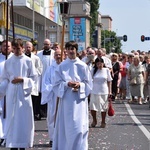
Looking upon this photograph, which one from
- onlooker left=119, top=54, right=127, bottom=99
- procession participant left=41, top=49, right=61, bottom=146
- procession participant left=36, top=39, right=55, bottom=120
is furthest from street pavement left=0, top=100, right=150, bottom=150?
onlooker left=119, top=54, right=127, bottom=99

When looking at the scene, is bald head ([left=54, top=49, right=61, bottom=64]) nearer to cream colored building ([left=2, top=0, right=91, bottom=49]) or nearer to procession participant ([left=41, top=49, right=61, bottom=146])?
procession participant ([left=41, top=49, right=61, bottom=146])

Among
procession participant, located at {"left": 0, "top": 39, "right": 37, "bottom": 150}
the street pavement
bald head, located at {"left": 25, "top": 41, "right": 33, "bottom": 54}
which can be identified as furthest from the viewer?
bald head, located at {"left": 25, "top": 41, "right": 33, "bottom": 54}

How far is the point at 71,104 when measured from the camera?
9.77 meters

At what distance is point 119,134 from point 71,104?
455 cm

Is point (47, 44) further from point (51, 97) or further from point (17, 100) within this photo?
point (17, 100)

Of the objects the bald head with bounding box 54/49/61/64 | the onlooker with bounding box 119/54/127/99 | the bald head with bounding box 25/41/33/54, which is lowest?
the onlooker with bounding box 119/54/127/99

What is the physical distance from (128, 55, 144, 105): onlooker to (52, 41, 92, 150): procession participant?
48.5 feet

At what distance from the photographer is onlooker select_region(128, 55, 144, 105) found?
24655mm

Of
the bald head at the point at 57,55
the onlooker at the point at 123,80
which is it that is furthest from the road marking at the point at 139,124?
the onlooker at the point at 123,80

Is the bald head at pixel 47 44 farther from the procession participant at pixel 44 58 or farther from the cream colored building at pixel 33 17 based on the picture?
the cream colored building at pixel 33 17

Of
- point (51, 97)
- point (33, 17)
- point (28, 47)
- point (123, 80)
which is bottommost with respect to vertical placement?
point (123, 80)

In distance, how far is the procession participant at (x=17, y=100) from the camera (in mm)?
10562

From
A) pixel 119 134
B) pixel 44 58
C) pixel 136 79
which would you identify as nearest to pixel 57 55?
pixel 119 134

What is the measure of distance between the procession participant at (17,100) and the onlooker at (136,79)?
1421 cm
